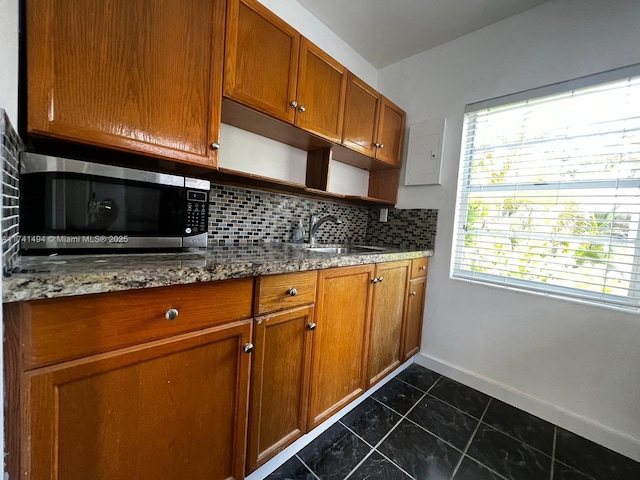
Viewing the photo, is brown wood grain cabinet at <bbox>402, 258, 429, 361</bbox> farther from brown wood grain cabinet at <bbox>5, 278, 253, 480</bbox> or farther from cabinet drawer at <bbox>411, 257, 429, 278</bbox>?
brown wood grain cabinet at <bbox>5, 278, 253, 480</bbox>

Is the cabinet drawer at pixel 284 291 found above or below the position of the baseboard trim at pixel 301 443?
above

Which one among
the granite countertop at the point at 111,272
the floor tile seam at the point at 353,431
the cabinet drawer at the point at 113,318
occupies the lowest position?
the floor tile seam at the point at 353,431

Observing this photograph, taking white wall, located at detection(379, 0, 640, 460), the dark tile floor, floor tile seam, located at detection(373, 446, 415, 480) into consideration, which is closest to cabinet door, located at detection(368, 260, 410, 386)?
the dark tile floor

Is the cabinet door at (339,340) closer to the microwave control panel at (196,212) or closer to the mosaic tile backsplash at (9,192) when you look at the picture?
the microwave control panel at (196,212)

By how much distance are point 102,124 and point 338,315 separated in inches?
45.0

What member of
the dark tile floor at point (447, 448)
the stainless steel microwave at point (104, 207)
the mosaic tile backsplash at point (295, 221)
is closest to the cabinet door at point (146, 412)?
the stainless steel microwave at point (104, 207)

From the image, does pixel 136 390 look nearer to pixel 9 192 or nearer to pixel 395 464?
pixel 9 192

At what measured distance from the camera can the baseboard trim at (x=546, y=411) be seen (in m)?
1.30

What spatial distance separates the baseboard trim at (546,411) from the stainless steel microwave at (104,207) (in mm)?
1938

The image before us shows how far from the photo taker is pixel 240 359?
862 mm

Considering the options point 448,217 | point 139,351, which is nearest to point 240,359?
point 139,351

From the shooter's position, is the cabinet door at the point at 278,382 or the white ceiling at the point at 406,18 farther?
the white ceiling at the point at 406,18

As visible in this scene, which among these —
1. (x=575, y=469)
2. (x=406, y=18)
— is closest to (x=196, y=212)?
(x=406, y=18)

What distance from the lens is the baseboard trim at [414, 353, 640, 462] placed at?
4.25ft
